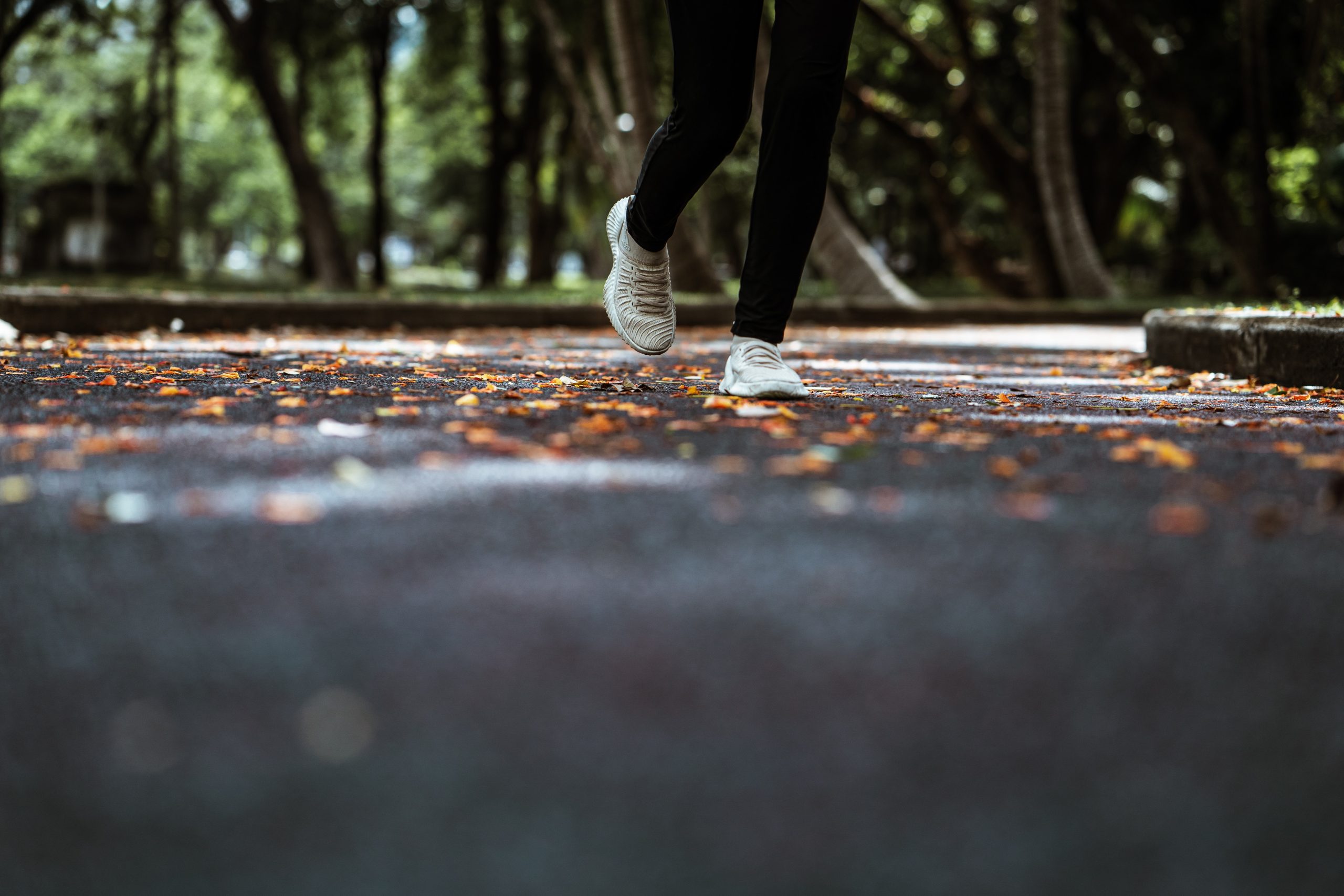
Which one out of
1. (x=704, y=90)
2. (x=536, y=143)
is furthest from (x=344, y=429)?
(x=536, y=143)

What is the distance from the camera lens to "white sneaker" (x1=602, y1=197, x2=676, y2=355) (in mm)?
4297

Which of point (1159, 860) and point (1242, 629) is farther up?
point (1242, 629)

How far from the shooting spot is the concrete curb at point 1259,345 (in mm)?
4992

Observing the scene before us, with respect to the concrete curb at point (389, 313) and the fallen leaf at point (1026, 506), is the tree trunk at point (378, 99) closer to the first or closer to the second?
the concrete curb at point (389, 313)

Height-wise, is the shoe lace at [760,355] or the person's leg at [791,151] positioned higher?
the person's leg at [791,151]

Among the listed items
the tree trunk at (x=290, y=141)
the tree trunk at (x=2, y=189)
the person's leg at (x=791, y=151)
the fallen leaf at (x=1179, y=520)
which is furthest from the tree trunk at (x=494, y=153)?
the fallen leaf at (x=1179, y=520)

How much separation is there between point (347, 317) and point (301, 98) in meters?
16.2

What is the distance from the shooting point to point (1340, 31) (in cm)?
1291

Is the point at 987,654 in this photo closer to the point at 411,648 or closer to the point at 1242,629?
the point at 1242,629

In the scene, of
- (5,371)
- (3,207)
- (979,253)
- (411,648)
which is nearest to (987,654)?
(411,648)

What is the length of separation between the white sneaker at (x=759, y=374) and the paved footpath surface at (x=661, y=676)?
3.83 ft

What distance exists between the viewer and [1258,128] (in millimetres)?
15062

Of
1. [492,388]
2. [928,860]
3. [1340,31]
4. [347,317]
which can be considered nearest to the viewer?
[928,860]

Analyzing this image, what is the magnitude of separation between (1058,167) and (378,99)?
12678 mm
